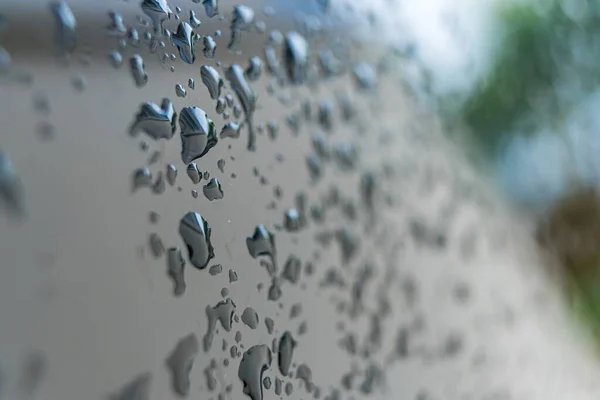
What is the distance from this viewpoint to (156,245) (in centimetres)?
27

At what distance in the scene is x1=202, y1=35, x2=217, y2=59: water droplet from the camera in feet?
1.04

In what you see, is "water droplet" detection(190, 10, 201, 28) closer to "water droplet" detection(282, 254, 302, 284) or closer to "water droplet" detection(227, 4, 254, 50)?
"water droplet" detection(227, 4, 254, 50)

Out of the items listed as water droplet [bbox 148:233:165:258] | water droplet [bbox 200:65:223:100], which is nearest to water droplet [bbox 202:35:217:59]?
water droplet [bbox 200:65:223:100]

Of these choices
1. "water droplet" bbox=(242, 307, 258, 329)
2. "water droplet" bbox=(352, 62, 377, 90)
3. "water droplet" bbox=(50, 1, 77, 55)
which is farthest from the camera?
"water droplet" bbox=(352, 62, 377, 90)

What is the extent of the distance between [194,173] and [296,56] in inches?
6.3

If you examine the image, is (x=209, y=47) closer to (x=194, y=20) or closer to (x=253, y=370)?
(x=194, y=20)

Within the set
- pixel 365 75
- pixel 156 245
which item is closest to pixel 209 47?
pixel 156 245

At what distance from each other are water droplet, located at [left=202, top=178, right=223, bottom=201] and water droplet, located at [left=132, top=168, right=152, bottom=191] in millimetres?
39

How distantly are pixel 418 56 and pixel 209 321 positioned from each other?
402 mm

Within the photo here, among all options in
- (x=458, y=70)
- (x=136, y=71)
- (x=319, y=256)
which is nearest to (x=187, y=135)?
(x=136, y=71)

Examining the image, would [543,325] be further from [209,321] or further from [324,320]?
[209,321]

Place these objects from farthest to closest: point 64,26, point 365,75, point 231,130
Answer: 1. point 365,75
2. point 231,130
3. point 64,26

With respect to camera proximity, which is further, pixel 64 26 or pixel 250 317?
pixel 250 317

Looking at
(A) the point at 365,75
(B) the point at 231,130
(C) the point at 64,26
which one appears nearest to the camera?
(C) the point at 64,26
